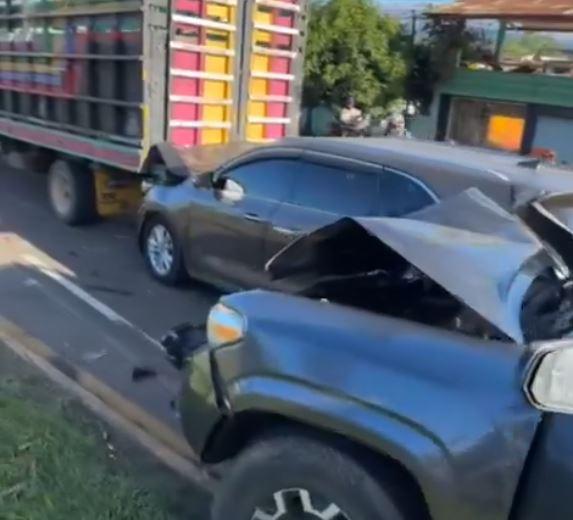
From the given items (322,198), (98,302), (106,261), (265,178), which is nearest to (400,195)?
(322,198)

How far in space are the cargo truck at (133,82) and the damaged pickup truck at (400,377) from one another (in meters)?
4.93

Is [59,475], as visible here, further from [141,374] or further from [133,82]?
[133,82]

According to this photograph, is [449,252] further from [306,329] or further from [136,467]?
[136,467]

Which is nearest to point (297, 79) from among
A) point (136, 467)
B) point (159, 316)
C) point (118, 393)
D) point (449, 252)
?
point (159, 316)

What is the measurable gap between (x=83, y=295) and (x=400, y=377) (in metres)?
4.61

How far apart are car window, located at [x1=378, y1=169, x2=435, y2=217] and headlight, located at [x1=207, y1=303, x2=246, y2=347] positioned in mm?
2378

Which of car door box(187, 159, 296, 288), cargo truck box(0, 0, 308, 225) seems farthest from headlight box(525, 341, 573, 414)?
cargo truck box(0, 0, 308, 225)

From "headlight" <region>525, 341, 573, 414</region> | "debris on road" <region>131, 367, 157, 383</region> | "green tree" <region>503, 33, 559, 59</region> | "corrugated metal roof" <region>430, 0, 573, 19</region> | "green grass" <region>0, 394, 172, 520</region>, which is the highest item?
"corrugated metal roof" <region>430, 0, 573, 19</region>

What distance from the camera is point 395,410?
2225 mm

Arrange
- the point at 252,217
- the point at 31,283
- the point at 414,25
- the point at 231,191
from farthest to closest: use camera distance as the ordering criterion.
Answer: the point at 414,25, the point at 31,283, the point at 231,191, the point at 252,217

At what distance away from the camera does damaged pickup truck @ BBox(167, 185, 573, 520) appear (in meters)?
2.10

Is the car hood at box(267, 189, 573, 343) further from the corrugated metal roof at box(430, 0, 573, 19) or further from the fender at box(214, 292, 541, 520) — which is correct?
the corrugated metal roof at box(430, 0, 573, 19)

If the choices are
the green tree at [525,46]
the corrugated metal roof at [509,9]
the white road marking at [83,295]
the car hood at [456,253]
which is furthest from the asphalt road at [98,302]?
the green tree at [525,46]

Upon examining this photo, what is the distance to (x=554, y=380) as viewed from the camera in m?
2.04
